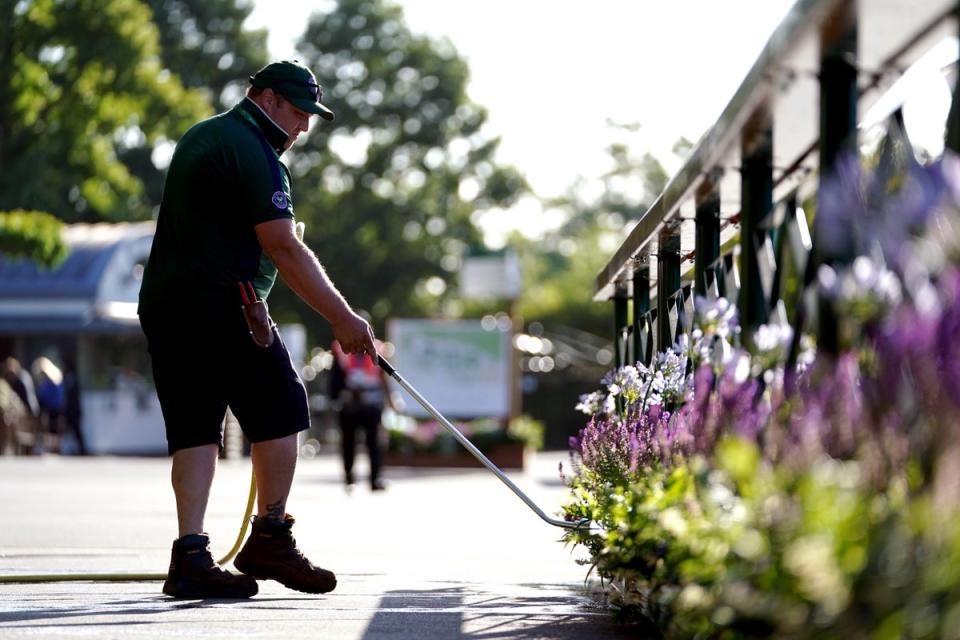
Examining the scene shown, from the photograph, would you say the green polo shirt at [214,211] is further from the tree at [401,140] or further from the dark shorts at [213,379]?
the tree at [401,140]

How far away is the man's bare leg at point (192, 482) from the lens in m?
6.73

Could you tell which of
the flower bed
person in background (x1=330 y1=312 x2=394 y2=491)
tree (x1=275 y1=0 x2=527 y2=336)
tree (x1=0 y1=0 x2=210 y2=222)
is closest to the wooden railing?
the flower bed

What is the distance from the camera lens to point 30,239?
96.3 ft

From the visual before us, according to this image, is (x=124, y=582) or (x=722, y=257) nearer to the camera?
(x=722, y=257)

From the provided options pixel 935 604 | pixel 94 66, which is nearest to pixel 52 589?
pixel 935 604

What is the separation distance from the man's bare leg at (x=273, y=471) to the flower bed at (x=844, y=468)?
232 cm

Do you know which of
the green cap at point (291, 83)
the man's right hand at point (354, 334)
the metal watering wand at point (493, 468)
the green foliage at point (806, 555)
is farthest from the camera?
the green cap at point (291, 83)

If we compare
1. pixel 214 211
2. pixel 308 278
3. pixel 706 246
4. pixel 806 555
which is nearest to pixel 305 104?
pixel 214 211

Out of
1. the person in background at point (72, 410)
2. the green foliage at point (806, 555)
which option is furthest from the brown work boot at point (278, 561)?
the person in background at point (72, 410)

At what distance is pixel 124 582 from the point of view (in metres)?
7.54

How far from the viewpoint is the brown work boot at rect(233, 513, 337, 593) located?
679 centimetres

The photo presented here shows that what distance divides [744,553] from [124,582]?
15.8 ft

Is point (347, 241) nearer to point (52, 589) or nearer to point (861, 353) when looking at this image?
point (52, 589)

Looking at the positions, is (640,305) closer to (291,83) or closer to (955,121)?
(291,83)
